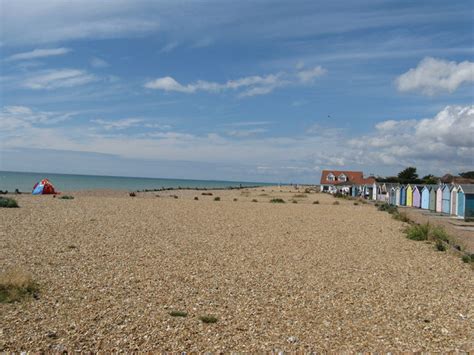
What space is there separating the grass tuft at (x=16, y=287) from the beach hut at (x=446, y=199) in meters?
33.1

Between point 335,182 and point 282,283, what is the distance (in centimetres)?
8991

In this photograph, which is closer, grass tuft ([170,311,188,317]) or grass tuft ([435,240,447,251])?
grass tuft ([170,311,188,317])

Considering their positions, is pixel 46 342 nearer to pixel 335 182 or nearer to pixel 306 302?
pixel 306 302

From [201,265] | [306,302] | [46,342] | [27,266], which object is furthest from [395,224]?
[46,342]

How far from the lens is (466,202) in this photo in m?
31.6

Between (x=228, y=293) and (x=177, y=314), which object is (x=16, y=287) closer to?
(x=177, y=314)

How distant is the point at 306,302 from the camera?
8.69m

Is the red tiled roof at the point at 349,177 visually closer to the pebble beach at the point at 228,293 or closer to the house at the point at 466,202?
the house at the point at 466,202

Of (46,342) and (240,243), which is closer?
(46,342)

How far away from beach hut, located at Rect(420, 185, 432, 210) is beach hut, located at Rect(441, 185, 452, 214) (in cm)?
340

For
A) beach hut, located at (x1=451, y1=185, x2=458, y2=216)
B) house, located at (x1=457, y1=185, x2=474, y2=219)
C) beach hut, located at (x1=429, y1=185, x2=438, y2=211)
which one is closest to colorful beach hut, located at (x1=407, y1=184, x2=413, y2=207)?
beach hut, located at (x1=429, y1=185, x2=438, y2=211)

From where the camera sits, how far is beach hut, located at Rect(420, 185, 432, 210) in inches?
1604

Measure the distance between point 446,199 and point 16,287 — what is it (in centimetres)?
3400

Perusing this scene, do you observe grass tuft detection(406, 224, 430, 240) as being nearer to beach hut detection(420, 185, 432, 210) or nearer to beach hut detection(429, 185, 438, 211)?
beach hut detection(429, 185, 438, 211)
